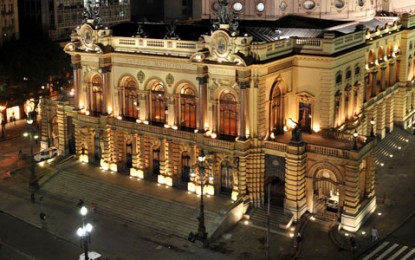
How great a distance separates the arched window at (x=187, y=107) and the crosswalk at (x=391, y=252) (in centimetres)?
2274

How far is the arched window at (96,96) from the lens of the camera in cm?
7188

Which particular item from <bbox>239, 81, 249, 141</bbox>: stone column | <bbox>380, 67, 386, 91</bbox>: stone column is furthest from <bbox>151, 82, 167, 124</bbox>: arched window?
<bbox>380, 67, 386, 91</bbox>: stone column

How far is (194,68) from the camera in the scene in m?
63.2

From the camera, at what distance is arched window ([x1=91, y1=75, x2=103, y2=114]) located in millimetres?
71875

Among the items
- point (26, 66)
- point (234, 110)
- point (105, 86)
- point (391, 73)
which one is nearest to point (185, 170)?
point (234, 110)

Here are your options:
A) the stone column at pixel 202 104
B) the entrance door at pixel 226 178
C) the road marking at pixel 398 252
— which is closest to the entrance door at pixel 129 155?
the stone column at pixel 202 104

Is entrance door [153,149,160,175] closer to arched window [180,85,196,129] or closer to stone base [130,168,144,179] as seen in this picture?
stone base [130,168,144,179]

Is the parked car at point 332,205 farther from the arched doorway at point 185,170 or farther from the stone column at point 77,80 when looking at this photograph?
the stone column at point 77,80

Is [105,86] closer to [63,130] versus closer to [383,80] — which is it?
[63,130]

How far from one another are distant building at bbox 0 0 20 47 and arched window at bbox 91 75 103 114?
115 feet

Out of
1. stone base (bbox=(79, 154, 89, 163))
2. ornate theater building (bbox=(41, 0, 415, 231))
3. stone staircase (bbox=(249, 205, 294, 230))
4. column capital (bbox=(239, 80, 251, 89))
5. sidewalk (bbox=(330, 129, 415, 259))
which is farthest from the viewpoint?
stone base (bbox=(79, 154, 89, 163))

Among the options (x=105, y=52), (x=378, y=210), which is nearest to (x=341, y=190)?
(x=378, y=210)

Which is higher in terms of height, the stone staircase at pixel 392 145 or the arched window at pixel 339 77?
the arched window at pixel 339 77

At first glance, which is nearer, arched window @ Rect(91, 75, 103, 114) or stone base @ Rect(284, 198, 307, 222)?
stone base @ Rect(284, 198, 307, 222)
